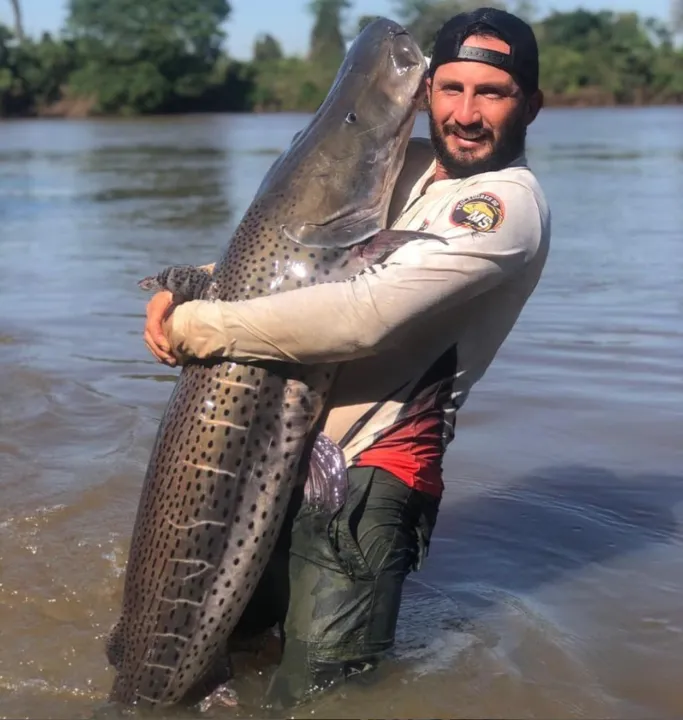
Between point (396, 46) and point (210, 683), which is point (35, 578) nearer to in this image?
point (210, 683)

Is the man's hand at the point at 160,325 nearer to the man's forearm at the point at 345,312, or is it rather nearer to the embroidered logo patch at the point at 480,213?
the man's forearm at the point at 345,312

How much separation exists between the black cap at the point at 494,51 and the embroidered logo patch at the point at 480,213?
0.41 metres

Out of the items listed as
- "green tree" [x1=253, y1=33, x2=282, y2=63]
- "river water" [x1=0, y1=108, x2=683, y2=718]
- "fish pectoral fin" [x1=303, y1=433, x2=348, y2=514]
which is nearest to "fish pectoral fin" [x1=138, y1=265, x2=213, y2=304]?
"fish pectoral fin" [x1=303, y1=433, x2=348, y2=514]

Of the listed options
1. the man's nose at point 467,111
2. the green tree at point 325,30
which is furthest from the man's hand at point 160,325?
the green tree at point 325,30

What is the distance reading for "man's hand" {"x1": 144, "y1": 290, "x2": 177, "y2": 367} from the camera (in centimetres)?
311

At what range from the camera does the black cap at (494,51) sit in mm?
3078

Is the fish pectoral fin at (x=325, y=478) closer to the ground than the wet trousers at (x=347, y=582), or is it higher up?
higher up

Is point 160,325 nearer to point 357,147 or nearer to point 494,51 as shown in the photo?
point 357,147

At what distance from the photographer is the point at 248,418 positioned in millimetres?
3105

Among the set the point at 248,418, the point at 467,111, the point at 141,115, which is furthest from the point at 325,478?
the point at 141,115

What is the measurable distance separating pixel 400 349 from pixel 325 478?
41cm

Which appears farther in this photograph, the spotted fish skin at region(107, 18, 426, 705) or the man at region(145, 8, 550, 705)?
the spotted fish skin at region(107, 18, 426, 705)

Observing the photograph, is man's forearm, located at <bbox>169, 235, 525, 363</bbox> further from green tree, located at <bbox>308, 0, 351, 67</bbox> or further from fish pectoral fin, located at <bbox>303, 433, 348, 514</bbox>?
green tree, located at <bbox>308, 0, 351, 67</bbox>

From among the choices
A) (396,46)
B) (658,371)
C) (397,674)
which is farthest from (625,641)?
(658,371)
